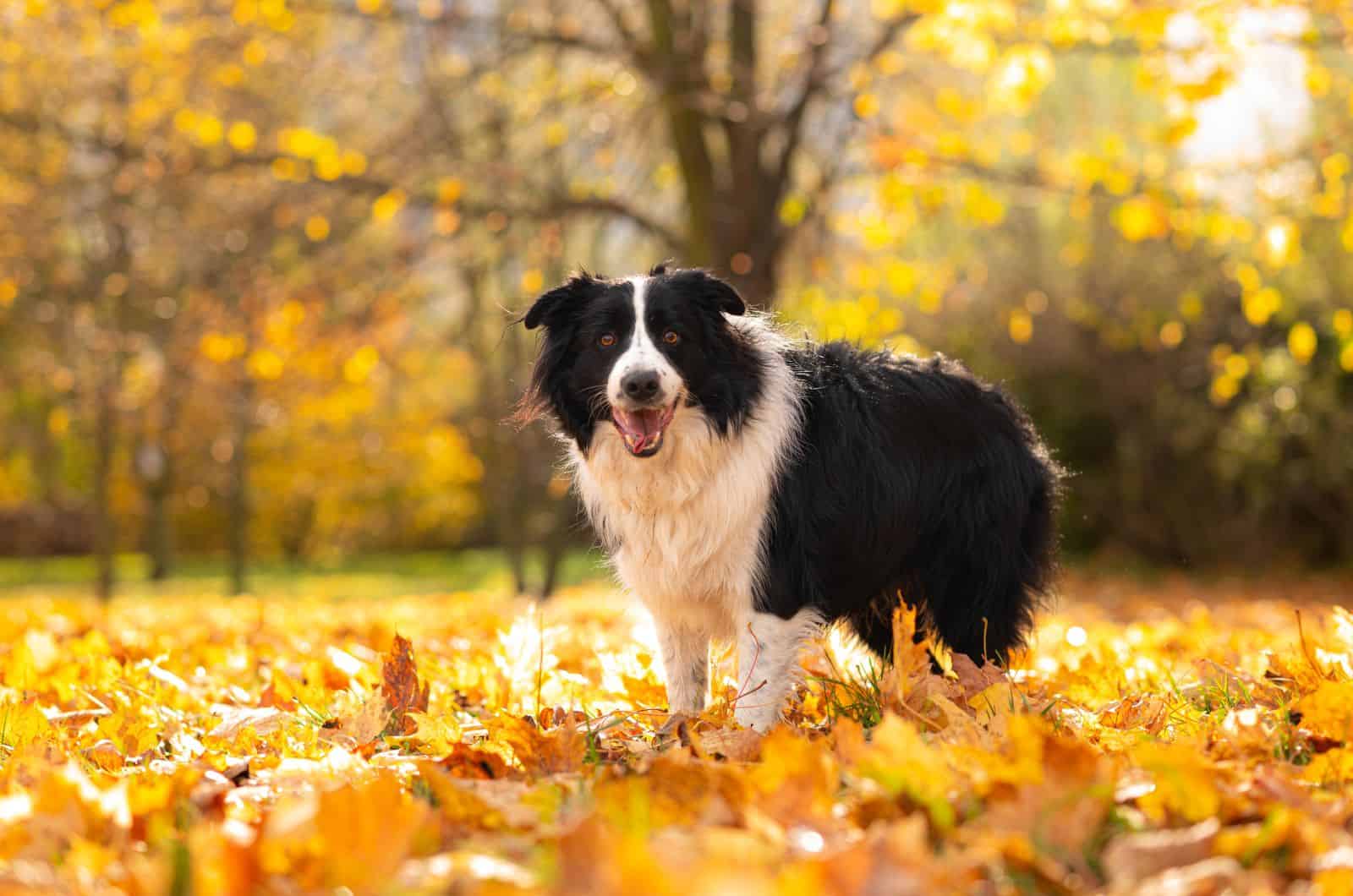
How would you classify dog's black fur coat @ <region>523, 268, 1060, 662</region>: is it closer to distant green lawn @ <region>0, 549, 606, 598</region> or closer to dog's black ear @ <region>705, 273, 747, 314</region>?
dog's black ear @ <region>705, 273, 747, 314</region>

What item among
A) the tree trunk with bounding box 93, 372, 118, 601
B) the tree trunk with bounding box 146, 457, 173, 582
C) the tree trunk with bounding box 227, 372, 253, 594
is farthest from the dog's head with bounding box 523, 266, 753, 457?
the tree trunk with bounding box 146, 457, 173, 582

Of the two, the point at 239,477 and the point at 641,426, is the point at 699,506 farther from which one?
the point at 239,477

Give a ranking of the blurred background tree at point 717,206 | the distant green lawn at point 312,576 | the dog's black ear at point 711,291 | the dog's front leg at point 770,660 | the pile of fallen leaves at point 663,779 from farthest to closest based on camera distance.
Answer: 1. the distant green lawn at point 312,576
2. the blurred background tree at point 717,206
3. the dog's black ear at point 711,291
4. the dog's front leg at point 770,660
5. the pile of fallen leaves at point 663,779

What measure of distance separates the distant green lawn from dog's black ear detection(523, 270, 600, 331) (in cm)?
1383

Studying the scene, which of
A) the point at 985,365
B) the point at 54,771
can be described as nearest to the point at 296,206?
the point at 54,771

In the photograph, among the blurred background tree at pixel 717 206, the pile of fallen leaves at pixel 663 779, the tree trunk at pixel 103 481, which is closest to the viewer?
the pile of fallen leaves at pixel 663 779

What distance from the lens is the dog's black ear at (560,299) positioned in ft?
13.1

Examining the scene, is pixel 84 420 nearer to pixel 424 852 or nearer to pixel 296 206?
pixel 296 206

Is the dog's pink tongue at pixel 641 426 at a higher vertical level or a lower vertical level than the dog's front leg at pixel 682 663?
higher

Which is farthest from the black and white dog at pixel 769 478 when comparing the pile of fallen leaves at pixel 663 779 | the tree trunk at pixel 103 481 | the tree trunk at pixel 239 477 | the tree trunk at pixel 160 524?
the tree trunk at pixel 160 524

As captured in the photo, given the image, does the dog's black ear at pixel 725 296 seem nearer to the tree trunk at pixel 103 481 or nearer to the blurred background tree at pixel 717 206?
the blurred background tree at pixel 717 206

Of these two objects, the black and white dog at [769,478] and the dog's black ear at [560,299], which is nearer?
the black and white dog at [769,478]

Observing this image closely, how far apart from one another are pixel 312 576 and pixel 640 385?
71.5 ft

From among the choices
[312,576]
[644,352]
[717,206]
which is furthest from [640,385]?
[312,576]
